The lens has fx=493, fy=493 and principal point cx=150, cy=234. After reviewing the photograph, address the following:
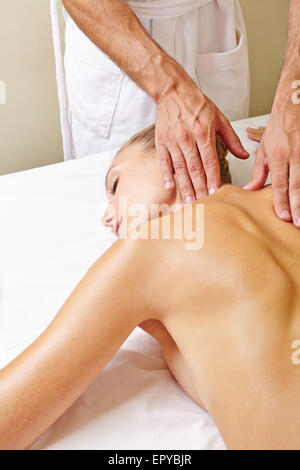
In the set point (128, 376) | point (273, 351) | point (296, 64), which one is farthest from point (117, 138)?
point (273, 351)

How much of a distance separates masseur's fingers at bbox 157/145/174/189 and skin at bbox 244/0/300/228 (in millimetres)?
188

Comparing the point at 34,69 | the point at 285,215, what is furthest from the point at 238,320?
the point at 34,69

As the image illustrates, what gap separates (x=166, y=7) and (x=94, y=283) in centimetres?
110

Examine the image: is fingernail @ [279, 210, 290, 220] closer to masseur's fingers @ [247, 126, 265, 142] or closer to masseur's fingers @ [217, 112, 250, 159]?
masseur's fingers @ [217, 112, 250, 159]

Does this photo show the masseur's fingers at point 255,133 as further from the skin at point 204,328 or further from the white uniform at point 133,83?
the skin at point 204,328

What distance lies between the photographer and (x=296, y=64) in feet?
4.12

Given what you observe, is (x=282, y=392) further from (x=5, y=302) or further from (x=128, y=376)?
(x=5, y=302)

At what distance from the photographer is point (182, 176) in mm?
1243

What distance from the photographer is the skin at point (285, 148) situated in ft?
3.41

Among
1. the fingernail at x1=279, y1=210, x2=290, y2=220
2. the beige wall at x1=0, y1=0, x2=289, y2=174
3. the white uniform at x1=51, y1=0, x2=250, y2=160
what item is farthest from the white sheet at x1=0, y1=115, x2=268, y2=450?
the beige wall at x1=0, y1=0, x2=289, y2=174

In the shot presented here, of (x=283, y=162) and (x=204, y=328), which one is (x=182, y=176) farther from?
(x=204, y=328)

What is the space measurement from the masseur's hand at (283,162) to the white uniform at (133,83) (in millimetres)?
648

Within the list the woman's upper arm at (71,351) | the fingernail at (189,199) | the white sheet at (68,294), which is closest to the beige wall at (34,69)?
the white sheet at (68,294)

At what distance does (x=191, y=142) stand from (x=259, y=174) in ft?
0.66
